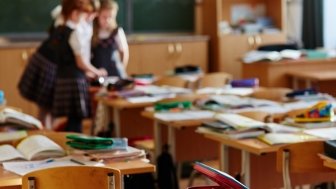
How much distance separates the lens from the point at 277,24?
9.79m

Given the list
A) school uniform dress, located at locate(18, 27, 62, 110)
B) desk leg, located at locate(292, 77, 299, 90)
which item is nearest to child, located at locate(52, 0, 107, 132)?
school uniform dress, located at locate(18, 27, 62, 110)

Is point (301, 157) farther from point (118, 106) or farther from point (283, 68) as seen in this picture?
point (283, 68)

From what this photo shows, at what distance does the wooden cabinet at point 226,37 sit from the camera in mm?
9352

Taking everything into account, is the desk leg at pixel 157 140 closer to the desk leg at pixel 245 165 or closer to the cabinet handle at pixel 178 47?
the desk leg at pixel 245 165

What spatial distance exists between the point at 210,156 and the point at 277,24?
4749 millimetres

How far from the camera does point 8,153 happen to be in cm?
372

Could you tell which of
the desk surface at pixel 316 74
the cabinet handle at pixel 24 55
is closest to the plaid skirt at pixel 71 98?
the cabinet handle at pixel 24 55

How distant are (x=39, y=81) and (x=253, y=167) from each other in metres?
3.14

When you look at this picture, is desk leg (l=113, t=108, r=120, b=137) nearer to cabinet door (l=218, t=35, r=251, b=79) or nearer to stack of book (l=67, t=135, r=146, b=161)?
stack of book (l=67, t=135, r=146, b=161)

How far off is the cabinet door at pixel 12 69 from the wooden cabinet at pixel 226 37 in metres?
2.30

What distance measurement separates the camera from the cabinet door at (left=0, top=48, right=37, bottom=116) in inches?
330

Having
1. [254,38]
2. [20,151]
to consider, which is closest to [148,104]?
[20,151]

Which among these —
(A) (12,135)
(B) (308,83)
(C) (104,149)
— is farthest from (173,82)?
(C) (104,149)

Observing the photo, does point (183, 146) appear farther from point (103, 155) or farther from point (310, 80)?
point (310, 80)
